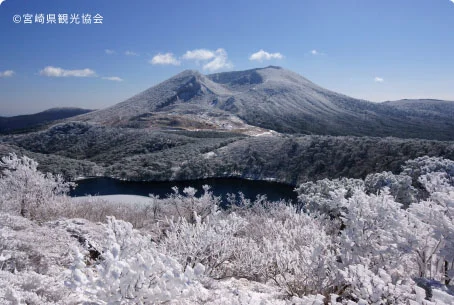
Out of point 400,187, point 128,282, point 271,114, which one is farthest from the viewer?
point 271,114

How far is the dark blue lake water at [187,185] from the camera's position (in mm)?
39656

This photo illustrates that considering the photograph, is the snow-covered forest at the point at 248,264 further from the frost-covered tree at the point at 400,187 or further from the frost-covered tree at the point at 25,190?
the frost-covered tree at the point at 400,187

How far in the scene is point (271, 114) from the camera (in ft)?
446

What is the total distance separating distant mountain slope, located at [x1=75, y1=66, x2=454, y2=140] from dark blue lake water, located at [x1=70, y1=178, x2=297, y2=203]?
5053 centimetres

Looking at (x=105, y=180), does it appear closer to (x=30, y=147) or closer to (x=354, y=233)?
(x=30, y=147)

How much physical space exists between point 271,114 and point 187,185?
321 feet

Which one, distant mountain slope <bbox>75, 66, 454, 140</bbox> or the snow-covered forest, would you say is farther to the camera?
distant mountain slope <bbox>75, 66, 454, 140</bbox>

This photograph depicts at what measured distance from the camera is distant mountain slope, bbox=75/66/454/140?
10638 centimetres

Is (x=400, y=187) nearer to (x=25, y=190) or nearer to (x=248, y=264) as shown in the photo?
(x=248, y=264)

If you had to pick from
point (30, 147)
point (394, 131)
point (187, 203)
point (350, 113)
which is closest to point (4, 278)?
point (187, 203)

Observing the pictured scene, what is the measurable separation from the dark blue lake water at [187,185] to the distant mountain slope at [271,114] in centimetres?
5053

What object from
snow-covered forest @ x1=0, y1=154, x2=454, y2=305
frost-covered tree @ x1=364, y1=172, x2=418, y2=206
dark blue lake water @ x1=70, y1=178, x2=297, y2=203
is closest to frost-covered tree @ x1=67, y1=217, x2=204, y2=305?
snow-covered forest @ x1=0, y1=154, x2=454, y2=305

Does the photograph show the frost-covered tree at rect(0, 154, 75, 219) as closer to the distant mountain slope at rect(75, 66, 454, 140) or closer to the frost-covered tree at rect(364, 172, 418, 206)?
the frost-covered tree at rect(364, 172, 418, 206)

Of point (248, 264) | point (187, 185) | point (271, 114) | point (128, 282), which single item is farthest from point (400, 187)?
point (271, 114)
